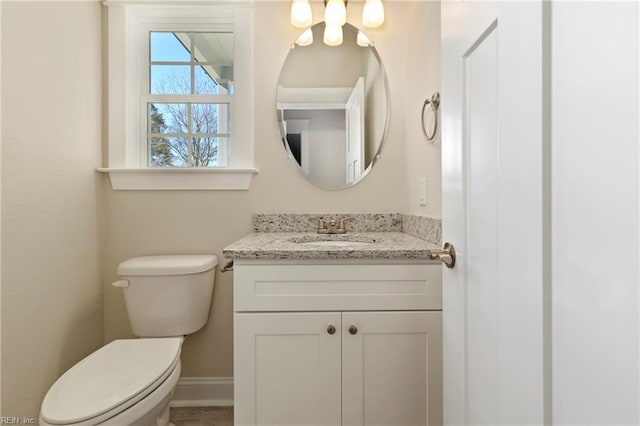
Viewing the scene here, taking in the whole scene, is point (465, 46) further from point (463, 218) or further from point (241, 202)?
point (241, 202)

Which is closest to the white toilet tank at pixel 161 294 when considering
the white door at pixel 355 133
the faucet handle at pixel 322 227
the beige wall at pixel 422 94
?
the faucet handle at pixel 322 227

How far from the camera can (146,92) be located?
6.06 ft

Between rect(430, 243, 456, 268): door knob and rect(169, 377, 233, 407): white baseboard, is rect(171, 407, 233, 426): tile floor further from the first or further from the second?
rect(430, 243, 456, 268): door knob

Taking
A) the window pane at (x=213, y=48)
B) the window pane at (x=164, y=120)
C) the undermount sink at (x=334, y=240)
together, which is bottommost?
the undermount sink at (x=334, y=240)

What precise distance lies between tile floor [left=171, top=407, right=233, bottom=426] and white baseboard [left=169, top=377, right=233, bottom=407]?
4cm

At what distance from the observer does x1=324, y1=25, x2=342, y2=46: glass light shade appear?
5.75ft

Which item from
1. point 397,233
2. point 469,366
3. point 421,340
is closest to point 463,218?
point 469,366

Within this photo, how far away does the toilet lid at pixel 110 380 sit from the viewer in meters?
0.96

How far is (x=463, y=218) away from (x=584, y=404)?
436 millimetres

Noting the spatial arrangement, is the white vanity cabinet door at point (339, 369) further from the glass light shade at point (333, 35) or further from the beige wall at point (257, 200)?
the glass light shade at point (333, 35)

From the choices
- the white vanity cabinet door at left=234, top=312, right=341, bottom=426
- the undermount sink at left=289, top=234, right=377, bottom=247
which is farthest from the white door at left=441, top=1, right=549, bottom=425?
the undermount sink at left=289, top=234, right=377, bottom=247

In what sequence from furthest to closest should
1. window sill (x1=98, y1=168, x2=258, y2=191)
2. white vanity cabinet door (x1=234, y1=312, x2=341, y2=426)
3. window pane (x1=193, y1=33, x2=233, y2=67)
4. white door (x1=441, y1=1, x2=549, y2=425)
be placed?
window pane (x1=193, y1=33, x2=233, y2=67), window sill (x1=98, y1=168, x2=258, y2=191), white vanity cabinet door (x1=234, y1=312, x2=341, y2=426), white door (x1=441, y1=1, x2=549, y2=425)

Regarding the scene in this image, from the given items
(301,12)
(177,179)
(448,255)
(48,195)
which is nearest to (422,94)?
(301,12)

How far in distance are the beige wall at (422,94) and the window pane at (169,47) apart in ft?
3.87
